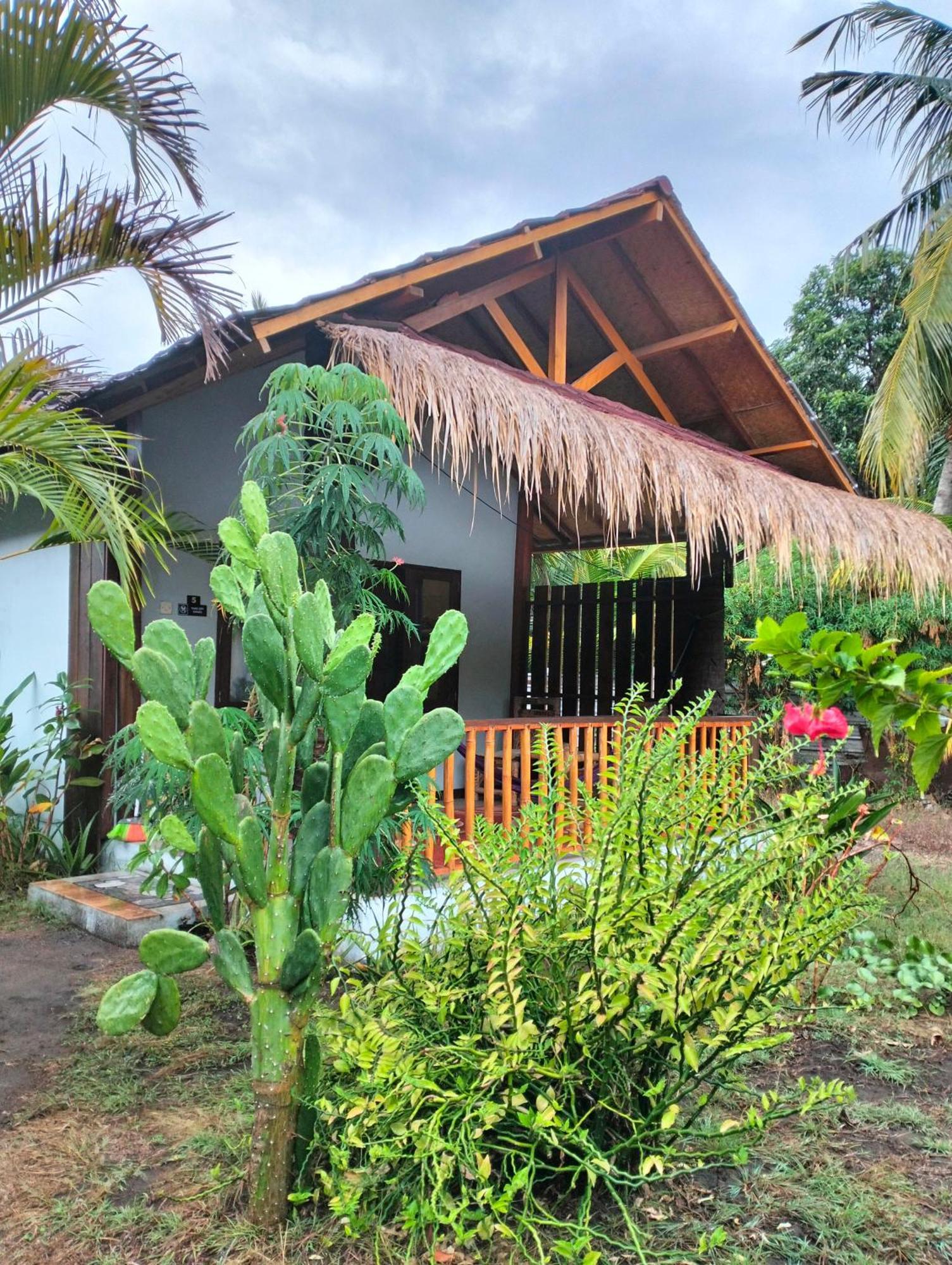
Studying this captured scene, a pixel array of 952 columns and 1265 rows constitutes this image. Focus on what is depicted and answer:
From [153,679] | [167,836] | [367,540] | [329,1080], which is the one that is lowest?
[329,1080]

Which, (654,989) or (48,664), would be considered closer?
(654,989)

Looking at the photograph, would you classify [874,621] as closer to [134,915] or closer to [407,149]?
[134,915]

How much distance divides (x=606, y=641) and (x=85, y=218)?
520cm

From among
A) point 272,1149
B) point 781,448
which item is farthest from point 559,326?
point 272,1149

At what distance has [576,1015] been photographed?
1.92m

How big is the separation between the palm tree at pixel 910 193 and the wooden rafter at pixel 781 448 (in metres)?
3.00

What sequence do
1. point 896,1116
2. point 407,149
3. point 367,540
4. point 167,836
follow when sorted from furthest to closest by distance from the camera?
point 407,149, point 367,540, point 896,1116, point 167,836

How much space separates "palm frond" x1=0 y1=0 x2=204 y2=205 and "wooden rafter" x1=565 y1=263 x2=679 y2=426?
9.26 ft

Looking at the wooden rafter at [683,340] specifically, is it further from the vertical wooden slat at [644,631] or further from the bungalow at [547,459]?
the vertical wooden slat at [644,631]

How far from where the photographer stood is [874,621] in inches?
372

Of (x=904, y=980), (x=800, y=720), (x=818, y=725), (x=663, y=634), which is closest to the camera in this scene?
(x=818, y=725)

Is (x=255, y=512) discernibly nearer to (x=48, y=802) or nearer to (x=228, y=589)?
(x=228, y=589)

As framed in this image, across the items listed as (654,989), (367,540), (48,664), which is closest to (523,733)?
(367,540)

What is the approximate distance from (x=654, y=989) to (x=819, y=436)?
18.9 ft
